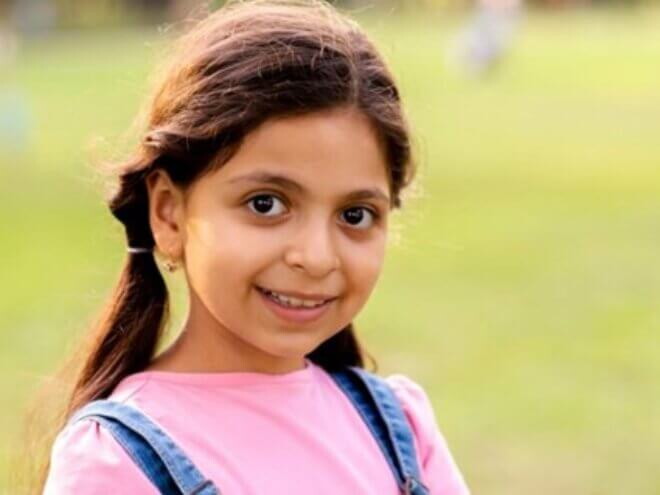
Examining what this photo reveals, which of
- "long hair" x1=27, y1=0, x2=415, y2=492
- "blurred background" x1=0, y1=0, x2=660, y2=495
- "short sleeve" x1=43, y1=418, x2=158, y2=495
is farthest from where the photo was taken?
"blurred background" x1=0, y1=0, x2=660, y2=495

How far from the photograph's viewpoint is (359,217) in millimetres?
1855

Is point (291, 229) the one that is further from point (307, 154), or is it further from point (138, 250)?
point (138, 250)

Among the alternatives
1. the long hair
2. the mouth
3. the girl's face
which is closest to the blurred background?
the long hair

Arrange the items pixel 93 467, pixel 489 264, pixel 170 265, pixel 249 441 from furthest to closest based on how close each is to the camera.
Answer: pixel 489 264 < pixel 170 265 < pixel 249 441 < pixel 93 467

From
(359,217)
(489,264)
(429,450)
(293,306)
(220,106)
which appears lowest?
(489,264)

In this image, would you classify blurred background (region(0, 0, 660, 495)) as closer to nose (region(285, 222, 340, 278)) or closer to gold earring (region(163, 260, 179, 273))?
gold earring (region(163, 260, 179, 273))

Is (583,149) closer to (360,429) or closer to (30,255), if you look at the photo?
(30,255)

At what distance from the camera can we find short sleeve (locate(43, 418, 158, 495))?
5.68 ft

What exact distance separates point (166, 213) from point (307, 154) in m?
0.22

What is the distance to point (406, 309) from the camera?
6961 mm

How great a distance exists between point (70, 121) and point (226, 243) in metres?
14.4

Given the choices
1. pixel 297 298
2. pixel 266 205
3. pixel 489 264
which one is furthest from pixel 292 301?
pixel 489 264

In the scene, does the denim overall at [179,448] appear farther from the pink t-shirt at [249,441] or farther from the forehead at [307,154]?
the forehead at [307,154]

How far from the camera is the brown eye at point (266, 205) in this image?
181 centimetres
